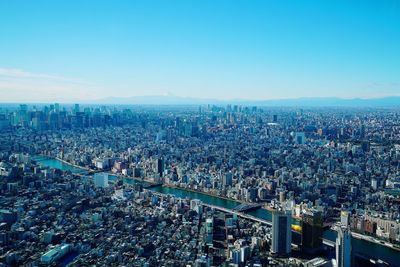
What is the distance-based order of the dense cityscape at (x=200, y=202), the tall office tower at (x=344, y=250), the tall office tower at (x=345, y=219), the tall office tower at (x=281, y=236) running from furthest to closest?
the tall office tower at (x=345, y=219)
the tall office tower at (x=281, y=236)
the dense cityscape at (x=200, y=202)
the tall office tower at (x=344, y=250)

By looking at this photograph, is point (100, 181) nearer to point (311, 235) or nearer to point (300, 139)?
point (311, 235)

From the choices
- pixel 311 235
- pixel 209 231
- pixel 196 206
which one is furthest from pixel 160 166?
pixel 311 235

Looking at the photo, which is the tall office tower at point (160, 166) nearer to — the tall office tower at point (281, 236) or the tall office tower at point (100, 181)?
the tall office tower at point (100, 181)

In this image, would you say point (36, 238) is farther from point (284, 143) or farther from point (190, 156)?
point (284, 143)

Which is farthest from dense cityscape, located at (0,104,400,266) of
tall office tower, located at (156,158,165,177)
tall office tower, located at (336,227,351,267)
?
tall office tower, located at (156,158,165,177)

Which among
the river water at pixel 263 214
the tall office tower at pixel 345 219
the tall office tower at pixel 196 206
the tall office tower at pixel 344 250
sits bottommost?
the river water at pixel 263 214

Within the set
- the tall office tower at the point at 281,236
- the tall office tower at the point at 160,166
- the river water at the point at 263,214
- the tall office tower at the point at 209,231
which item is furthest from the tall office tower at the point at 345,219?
the tall office tower at the point at 160,166

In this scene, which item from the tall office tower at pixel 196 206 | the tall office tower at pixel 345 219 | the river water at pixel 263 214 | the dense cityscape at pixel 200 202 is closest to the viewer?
the dense cityscape at pixel 200 202
